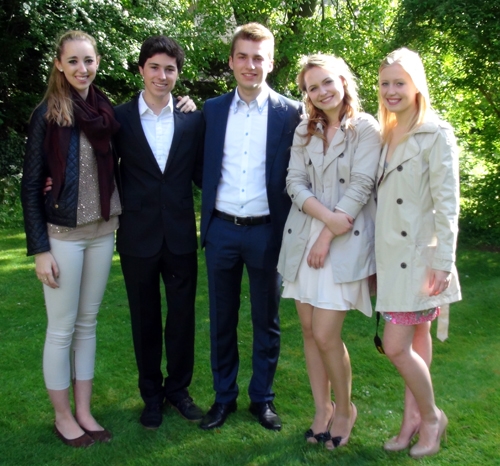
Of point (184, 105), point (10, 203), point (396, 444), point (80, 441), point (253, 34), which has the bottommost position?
point (80, 441)

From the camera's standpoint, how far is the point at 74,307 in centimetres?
317

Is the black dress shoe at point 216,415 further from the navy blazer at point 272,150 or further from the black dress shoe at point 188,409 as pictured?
the navy blazer at point 272,150

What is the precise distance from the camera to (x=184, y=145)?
329cm

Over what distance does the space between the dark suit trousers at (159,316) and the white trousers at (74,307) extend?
0.69 ft

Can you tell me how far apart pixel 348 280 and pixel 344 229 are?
0.80ft

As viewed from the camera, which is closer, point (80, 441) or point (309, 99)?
point (309, 99)

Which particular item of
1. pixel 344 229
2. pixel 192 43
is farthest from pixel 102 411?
pixel 192 43

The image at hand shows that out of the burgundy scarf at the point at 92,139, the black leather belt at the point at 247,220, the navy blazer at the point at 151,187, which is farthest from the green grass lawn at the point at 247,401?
the burgundy scarf at the point at 92,139

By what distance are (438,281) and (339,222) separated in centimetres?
52

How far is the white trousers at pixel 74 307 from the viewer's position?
121 inches

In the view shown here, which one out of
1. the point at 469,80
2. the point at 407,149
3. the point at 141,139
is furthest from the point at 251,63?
the point at 469,80

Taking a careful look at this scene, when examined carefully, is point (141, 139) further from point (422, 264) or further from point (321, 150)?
point (422, 264)

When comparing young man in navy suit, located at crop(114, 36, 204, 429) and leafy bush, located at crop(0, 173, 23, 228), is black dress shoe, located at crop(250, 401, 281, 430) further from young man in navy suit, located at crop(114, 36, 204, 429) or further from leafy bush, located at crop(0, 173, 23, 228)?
leafy bush, located at crop(0, 173, 23, 228)

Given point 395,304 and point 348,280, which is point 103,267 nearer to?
point 348,280
